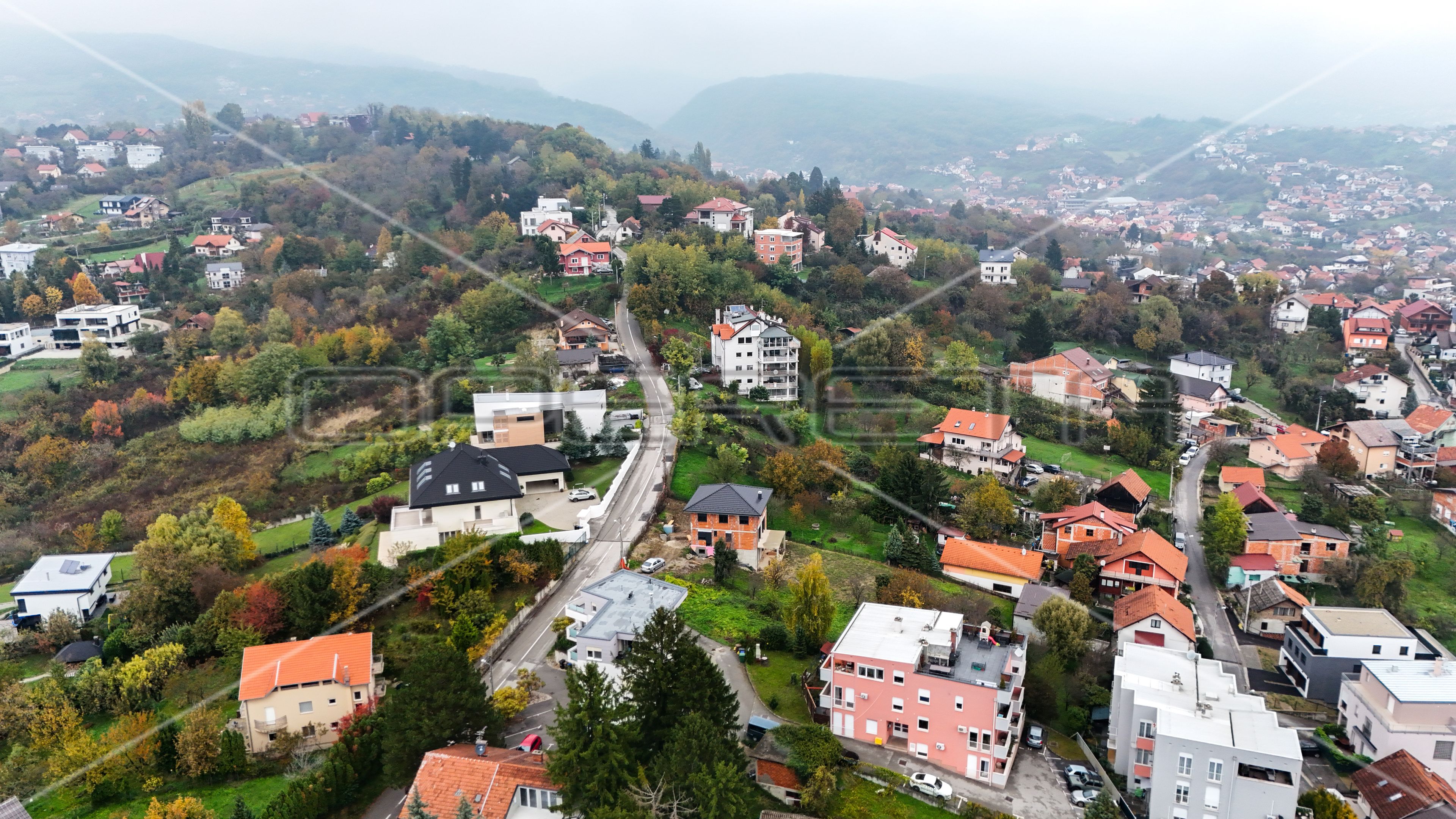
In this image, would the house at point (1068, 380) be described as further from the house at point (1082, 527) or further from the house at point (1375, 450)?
the house at point (1082, 527)

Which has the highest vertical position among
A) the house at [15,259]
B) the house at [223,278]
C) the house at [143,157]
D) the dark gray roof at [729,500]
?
the house at [143,157]

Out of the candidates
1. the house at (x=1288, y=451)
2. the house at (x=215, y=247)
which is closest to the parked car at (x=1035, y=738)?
the house at (x=1288, y=451)

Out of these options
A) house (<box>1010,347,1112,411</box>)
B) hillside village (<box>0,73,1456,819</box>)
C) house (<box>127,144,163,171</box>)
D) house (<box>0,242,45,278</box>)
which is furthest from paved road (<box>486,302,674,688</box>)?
house (<box>127,144,163,171</box>)

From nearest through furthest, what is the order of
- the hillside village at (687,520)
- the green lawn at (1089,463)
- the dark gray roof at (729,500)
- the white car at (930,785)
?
the hillside village at (687,520) < the white car at (930,785) < the dark gray roof at (729,500) < the green lawn at (1089,463)

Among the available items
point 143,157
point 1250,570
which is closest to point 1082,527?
point 1250,570

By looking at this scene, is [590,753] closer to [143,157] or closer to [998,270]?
[998,270]

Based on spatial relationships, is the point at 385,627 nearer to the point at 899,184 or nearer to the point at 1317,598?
the point at 1317,598

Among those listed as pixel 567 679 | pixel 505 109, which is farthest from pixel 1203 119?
pixel 567 679
